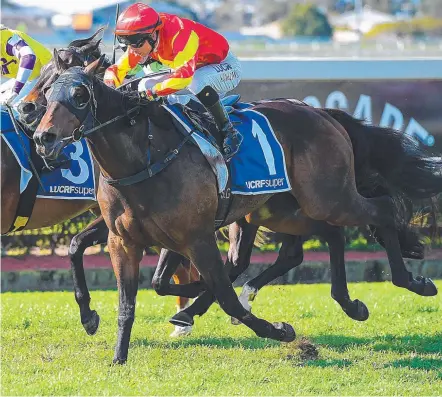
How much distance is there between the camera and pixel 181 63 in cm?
528

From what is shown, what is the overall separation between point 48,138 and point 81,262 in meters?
1.90

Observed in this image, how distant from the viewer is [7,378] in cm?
530

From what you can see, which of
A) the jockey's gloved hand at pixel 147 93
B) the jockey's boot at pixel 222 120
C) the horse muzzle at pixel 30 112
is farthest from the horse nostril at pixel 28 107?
the jockey's boot at pixel 222 120

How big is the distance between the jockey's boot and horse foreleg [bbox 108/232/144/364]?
777 millimetres

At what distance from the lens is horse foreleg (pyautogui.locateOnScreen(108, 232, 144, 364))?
18.2 feet

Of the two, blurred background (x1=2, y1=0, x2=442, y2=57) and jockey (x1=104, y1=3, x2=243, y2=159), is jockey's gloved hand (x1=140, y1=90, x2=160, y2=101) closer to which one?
jockey (x1=104, y1=3, x2=243, y2=159)

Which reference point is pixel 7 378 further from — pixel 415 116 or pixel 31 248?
pixel 415 116

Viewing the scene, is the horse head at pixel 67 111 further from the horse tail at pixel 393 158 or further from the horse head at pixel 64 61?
the horse tail at pixel 393 158

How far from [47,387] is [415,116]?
18.4 feet

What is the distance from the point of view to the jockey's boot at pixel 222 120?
5.70 m

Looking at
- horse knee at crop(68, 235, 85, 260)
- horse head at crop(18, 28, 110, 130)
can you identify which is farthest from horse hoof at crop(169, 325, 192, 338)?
horse head at crop(18, 28, 110, 130)

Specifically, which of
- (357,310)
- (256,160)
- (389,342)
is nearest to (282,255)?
(357,310)

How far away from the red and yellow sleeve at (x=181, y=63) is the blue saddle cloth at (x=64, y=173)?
132cm

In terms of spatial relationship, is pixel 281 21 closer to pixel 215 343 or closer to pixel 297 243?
pixel 297 243
